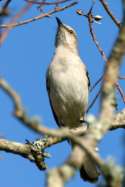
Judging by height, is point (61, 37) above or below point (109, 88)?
below

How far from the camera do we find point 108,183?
6.03ft

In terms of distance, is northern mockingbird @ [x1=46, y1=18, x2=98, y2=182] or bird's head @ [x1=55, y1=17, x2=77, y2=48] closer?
northern mockingbird @ [x1=46, y1=18, x2=98, y2=182]

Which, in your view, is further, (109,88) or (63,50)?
(63,50)

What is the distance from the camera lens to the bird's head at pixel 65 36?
9039 mm

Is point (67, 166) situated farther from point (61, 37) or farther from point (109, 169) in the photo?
point (61, 37)

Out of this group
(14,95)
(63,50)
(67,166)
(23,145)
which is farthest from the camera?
(63,50)

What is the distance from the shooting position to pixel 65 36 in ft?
30.0

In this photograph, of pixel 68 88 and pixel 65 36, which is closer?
pixel 68 88

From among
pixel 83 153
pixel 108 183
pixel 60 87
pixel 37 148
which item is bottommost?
A: pixel 60 87

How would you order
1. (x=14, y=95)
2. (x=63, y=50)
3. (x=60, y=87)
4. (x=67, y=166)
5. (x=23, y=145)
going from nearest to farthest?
(x=67, y=166) < (x=14, y=95) < (x=23, y=145) < (x=60, y=87) < (x=63, y=50)

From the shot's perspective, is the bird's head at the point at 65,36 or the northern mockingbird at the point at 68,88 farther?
the bird's head at the point at 65,36

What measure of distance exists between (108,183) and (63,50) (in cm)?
695

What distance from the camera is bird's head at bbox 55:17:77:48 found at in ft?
29.7

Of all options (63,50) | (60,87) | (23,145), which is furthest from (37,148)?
(63,50)
